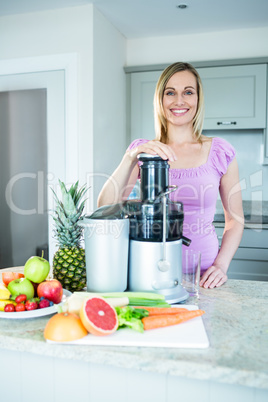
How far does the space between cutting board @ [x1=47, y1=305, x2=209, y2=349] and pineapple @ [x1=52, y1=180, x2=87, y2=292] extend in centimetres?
36

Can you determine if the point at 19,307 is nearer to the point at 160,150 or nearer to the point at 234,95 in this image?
the point at 160,150

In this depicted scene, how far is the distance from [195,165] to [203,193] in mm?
127

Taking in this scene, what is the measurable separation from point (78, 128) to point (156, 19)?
3.39 ft

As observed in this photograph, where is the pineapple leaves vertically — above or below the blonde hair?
below

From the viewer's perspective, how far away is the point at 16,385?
1037 mm

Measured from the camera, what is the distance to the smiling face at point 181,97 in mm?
1604

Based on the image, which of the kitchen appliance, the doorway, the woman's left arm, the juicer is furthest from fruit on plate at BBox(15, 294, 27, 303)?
the doorway

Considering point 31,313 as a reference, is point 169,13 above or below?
above

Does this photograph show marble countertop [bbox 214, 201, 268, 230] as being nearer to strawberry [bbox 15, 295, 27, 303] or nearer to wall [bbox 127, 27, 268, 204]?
wall [bbox 127, 27, 268, 204]

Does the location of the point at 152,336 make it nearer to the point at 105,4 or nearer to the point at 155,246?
the point at 155,246

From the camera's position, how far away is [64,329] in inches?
33.9

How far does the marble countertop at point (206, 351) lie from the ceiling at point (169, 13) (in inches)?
90.4

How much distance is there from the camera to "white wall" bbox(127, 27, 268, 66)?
3.15 m

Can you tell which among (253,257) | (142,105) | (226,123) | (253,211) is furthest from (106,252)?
(253,211)
